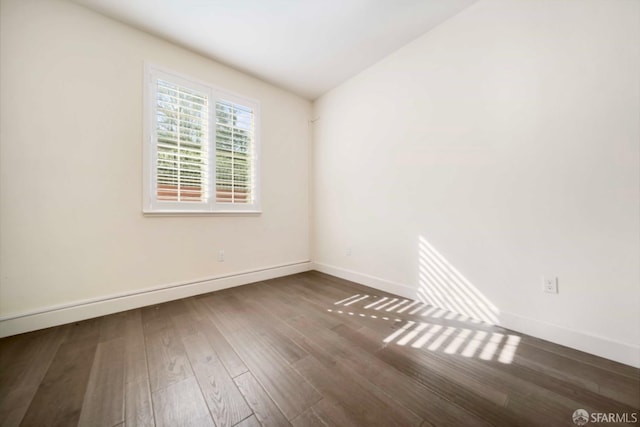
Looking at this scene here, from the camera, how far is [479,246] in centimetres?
193

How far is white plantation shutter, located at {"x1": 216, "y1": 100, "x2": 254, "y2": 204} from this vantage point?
106 inches

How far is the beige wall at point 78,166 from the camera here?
1.70 m

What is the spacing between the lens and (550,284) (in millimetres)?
1606

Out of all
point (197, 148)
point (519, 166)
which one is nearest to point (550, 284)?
point (519, 166)

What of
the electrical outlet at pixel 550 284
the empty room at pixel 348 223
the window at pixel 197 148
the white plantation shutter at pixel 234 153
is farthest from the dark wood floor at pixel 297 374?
the white plantation shutter at pixel 234 153

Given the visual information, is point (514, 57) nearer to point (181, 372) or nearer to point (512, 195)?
point (512, 195)

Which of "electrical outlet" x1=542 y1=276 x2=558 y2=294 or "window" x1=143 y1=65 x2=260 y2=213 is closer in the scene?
"electrical outlet" x1=542 y1=276 x2=558 y2=294

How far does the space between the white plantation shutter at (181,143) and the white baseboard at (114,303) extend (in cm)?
92

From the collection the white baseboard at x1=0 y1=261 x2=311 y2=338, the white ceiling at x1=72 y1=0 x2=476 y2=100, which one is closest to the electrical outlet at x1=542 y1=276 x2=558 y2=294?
the white ceiling at x1=72 y1=0 x2=476 y2=100

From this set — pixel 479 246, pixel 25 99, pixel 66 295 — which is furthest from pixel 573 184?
pixel 25 99

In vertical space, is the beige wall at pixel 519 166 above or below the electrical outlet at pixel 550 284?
above

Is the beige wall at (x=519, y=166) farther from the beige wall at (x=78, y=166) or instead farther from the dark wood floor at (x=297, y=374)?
the beige wall at (x=78, y=166)

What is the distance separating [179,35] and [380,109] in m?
2.23

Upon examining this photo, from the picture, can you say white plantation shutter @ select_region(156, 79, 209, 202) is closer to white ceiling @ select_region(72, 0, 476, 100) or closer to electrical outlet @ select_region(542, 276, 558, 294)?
white ceiling @ select_region(72, 0, 476, 100)
